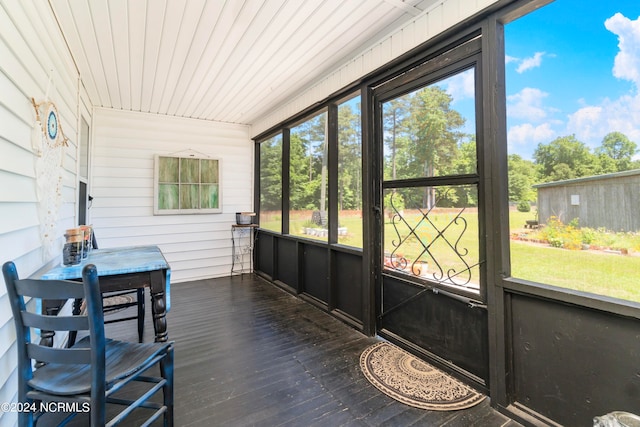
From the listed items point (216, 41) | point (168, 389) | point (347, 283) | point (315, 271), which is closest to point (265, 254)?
point (315, 271)

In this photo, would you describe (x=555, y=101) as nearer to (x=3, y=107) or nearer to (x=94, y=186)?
(x=3, y=107)

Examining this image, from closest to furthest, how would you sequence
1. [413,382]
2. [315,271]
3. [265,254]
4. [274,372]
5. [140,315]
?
[413,382], [274,372], [140,315], [315,271], [265,254]

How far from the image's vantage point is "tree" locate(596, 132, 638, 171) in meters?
1.37

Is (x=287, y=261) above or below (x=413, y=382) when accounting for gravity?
above

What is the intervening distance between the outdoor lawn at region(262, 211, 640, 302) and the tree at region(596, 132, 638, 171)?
0.35 meters

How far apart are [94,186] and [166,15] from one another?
321cm

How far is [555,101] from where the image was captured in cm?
163

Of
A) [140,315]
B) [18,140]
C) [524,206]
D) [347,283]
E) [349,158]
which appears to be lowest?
[140,315]

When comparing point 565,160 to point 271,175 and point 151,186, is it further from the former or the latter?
point 151,186

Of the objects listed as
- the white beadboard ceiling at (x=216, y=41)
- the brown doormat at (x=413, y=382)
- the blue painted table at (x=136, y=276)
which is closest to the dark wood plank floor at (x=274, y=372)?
the brown doormat at (x=413, y=382)

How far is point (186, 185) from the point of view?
496cm

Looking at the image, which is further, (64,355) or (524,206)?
(524,206)

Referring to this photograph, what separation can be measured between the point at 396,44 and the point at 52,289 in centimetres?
282

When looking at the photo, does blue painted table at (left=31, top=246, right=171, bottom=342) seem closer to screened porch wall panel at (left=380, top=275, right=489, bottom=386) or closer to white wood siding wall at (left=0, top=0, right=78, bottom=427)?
white wood siding wall at (left=0, top=0, right=78, bottom=427)
